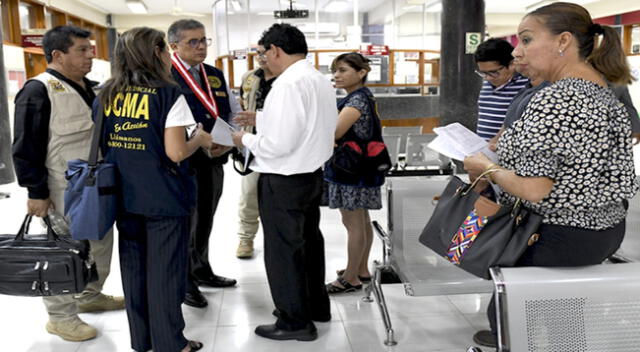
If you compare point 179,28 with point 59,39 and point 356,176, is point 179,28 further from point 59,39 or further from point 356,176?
point 356,176

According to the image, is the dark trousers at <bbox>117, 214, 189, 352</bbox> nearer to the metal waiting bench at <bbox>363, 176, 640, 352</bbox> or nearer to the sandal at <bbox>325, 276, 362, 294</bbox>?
the sandal at <bbox>325, 276, 362, 294</bbox>

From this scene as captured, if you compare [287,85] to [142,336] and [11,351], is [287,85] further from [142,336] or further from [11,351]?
[11,351]

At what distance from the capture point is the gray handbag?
1505 millimetres

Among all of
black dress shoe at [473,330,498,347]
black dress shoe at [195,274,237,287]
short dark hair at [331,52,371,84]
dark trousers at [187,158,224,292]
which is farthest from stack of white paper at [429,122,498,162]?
black dress shoe at [195,274,237,287]

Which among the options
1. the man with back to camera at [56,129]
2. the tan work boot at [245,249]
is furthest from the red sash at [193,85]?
the tan work boot at [245,249]

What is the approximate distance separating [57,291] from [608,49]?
226 centimetres

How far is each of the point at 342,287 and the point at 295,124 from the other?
134 centimetres

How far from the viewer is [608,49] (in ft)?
5.10

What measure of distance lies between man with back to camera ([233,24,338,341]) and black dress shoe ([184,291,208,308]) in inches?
21.9

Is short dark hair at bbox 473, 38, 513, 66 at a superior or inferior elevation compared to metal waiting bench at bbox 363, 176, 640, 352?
→ superior

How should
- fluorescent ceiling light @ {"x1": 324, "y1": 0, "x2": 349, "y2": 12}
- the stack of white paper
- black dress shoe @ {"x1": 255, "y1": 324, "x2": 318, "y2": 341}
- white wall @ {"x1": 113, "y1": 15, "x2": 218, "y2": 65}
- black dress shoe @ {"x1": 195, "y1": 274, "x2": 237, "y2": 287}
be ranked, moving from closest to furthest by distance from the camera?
the stack of white paper, black dress shoe @ {"x1": 255, "y1": 324, "x2": 318, "y2": 341}, black dress shoe @ {"x1": 195, "y1": 274, "x2": 237, "y2": 287}, fluorescent ceiling light @ {"x1": 324, "y1": 0, "x2": 349, "y2": 12}, white wall @ {"x1": 113, "y1": 15, "x2": 218, "y2": 65}

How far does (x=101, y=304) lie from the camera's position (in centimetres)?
308

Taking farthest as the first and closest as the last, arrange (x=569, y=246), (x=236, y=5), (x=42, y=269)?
(x=236, y=5) < (x=42, y=269) < (x=569, y=246)

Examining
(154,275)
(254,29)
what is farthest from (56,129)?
(254,29)
